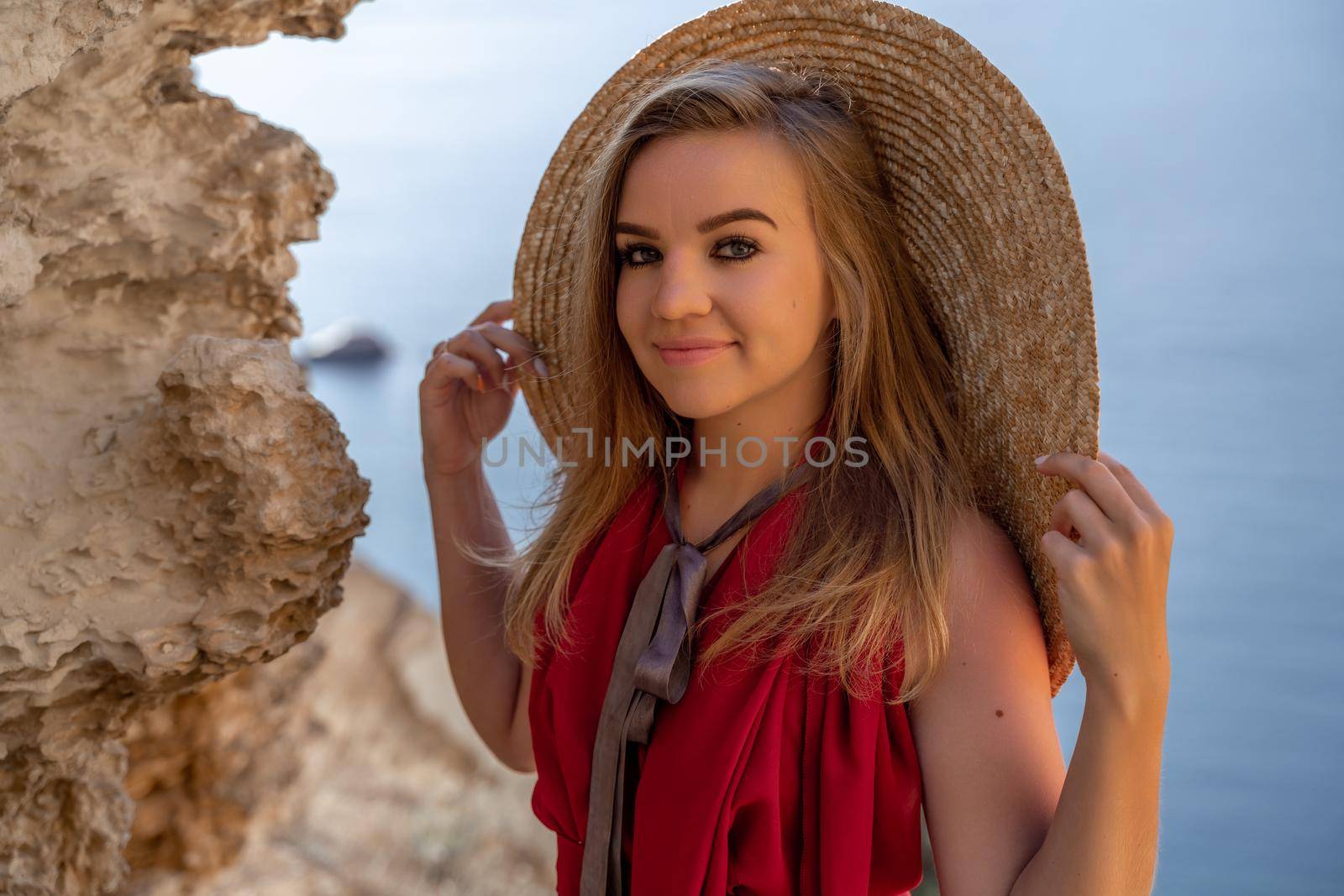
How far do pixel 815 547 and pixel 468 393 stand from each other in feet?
2.42

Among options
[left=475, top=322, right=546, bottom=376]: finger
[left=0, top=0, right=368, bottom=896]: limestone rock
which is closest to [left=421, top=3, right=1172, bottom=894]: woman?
[left=475, top=322, right=546, bottom=376]: finger

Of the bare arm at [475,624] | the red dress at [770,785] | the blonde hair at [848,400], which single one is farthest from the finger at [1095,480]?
the bare arm at [475,624]

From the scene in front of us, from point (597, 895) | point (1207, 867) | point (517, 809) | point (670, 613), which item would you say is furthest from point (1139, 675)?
point (517, 809)

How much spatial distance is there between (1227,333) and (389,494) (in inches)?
116

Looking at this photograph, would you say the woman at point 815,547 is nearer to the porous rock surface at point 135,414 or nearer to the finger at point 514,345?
the finger at point 514,345

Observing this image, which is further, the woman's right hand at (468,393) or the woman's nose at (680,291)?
the woman's right hand at (468,393)

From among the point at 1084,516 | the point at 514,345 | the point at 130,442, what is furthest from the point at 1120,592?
the point at 130,442

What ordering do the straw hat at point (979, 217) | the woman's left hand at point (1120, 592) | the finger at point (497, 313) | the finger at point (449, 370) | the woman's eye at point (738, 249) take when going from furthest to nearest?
1. the finger at point (497, 313)
2. the finger at point (449, 370)
3. the woman's eye at point (738, 249)
4. the straw hat at point (979, 217)
5. the woman's left hand at point (1120, 592)

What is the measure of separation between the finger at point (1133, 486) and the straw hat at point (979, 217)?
1.3 inches

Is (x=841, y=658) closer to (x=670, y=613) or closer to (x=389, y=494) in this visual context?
(x=670, y=613)

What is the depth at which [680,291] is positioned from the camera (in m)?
1.47

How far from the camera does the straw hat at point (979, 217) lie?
1.39m

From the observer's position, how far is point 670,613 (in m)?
1.57

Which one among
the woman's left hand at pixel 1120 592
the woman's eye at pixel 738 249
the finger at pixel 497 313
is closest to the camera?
the woman's left hand at pixel 1120 592
